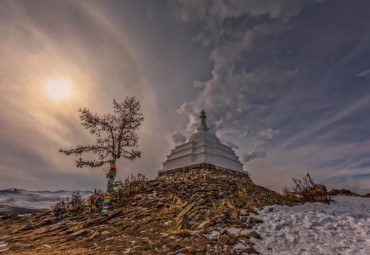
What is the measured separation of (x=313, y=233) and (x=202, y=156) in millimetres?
11740

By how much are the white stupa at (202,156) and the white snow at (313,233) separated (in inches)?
371

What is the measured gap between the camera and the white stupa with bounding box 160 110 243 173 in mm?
16645

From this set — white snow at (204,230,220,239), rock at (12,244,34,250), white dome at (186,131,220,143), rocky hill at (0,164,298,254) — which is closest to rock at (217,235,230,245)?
rocky hill at (0,164,298,254)

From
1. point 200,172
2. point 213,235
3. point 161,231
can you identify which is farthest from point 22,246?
point 200,172

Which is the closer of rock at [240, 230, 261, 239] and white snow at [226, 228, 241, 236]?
rock at [240, 230, 261, 239]

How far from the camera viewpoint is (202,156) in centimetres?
1662

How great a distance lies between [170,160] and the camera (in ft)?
60.7

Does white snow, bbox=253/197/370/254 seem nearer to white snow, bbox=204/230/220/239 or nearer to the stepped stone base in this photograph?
white snow, bbox=204/230/220/239

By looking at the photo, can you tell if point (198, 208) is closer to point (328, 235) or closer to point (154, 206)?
point (154, 206)

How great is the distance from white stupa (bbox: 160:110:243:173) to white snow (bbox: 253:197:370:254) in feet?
30.9

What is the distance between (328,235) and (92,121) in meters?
11.5

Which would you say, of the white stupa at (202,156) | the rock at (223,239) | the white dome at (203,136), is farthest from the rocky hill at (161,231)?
the white dome at (203,136)

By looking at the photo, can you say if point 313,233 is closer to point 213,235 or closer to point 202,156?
point 213,235

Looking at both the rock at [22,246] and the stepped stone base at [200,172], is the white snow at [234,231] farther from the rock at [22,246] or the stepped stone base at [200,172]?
the stepped stone base at [200,172]
